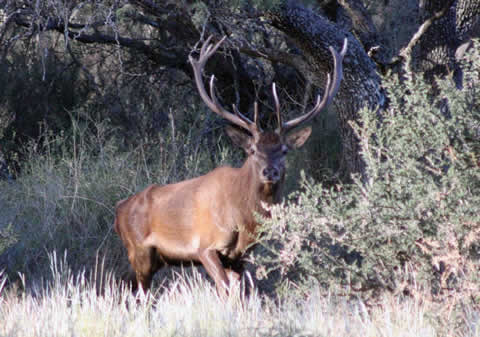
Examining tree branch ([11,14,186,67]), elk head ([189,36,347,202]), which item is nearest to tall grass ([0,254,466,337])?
elk head ([189,36,347,202])

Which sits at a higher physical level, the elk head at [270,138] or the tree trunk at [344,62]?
the tree trunk at [344,62]

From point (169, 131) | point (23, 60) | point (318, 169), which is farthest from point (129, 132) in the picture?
point (318, 169)

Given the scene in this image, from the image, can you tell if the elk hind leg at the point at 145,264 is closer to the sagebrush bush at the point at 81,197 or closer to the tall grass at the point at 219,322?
the sagebrush bush at the point at 81,197

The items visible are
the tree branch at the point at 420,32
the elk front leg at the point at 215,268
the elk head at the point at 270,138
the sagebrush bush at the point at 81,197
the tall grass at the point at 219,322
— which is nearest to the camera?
the tall grass at the point at 219,322

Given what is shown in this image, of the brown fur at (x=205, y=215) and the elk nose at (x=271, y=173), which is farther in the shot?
the brown fur at (x=205, y=215)

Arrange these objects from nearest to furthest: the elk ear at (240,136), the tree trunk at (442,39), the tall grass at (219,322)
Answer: the tall grass at (219,322)
the elk ear at (240,136)
the tree trunk at (442,39)

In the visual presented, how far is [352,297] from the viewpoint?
18.2 ft

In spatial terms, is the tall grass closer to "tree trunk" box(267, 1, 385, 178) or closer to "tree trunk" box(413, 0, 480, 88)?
"tree trunk" box(267, 1, 385, 178)

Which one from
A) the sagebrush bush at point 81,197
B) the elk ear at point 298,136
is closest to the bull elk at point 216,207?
the elk ear at point 298,136

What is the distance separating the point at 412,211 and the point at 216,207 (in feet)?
6.83

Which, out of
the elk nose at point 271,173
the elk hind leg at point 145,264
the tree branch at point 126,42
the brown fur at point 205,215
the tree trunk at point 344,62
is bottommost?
the elk hind leg at point 145,264

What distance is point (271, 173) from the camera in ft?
21.0

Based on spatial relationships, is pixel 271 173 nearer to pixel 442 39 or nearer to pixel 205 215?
pixel 205 215

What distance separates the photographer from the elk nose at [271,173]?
638cm
